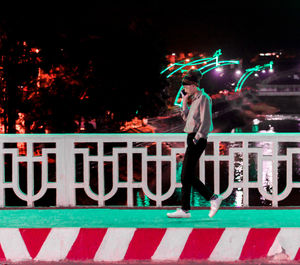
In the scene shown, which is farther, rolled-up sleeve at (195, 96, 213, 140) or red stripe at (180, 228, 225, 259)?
rolled-up sleeve at (195, 96, 213, 140)

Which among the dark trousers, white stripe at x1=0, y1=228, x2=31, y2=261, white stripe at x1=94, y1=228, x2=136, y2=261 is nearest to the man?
the dark trousers

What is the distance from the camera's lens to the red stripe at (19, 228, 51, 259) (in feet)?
18.6

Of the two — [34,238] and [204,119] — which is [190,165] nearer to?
[204,119]

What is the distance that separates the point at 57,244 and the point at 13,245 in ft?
1.42

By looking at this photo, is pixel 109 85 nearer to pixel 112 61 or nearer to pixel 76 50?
pixel 112 61

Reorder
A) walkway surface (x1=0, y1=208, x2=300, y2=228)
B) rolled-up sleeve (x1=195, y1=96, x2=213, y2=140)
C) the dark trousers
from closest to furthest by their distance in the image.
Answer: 1. walkway surface (x1=0, y1=208, x2=300, y2=228)
2. rolled-up sleeve (x1=195, y1=96, x2=213, y2=140)
3. the dark trousers

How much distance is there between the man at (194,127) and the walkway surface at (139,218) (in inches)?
7.0

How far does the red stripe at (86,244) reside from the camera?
18.4 ft

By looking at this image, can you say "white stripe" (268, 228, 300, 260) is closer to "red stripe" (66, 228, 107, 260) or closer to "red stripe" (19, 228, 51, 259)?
"red stripe" (66, 228, 107, 260)

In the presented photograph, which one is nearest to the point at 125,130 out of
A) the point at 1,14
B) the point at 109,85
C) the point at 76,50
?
the point at 109,85

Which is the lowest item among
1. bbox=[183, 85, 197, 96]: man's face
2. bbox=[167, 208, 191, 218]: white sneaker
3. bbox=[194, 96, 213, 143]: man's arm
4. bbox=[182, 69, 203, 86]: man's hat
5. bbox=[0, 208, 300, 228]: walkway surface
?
bbox=[0, 208, 300, 228]: walkway surface

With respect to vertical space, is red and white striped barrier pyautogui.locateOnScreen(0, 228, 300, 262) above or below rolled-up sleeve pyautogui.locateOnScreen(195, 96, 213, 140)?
below

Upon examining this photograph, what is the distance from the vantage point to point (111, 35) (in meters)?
22.5

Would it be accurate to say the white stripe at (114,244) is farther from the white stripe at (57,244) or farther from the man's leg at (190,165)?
the man's leg at (190,165)
